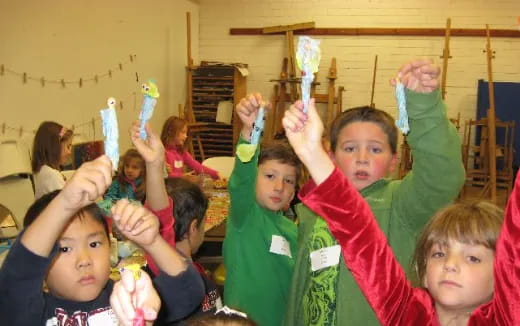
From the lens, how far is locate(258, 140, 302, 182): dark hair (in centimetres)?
241

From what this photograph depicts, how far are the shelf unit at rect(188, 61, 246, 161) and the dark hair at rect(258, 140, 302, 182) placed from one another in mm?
6098

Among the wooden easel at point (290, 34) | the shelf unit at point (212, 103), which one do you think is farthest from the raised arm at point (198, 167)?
the wooden easel at point (290, 34)

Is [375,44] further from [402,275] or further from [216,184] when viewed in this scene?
→ [402,275]

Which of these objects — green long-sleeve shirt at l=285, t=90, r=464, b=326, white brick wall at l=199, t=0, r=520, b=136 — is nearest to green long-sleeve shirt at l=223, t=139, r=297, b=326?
green long-sleeve shirt at l=285, t=90, r=464, b=326

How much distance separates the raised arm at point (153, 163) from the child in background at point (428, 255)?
0.58 m

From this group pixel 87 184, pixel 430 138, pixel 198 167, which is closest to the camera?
pixel 87 184

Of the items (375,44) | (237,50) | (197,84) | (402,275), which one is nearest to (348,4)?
(375,44)

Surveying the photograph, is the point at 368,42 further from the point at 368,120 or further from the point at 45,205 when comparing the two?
the point at 45,205

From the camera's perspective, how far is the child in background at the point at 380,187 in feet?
4.93

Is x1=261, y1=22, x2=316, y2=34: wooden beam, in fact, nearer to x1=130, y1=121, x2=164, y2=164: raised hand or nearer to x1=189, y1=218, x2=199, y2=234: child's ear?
x1=189, y1=218, x2=199, y2=234: child's ear

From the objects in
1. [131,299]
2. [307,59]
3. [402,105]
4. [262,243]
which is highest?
[307,59]

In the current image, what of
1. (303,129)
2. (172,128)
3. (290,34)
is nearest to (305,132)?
(303,129)

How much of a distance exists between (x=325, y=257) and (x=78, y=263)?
875 mm

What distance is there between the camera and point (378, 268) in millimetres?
1297
